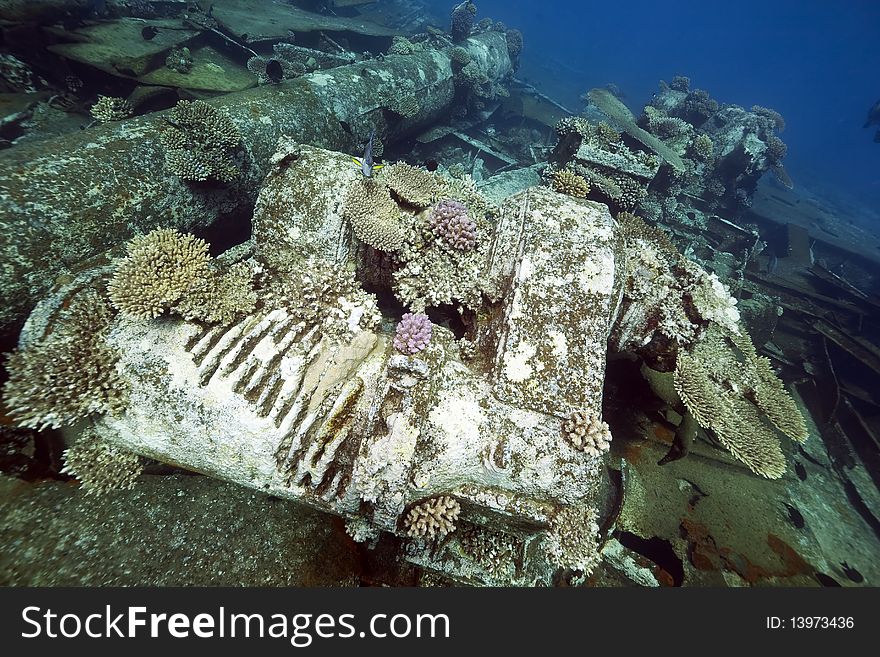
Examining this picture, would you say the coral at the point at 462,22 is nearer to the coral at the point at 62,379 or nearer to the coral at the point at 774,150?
the coral at the point at 774,150

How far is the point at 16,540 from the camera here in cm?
284

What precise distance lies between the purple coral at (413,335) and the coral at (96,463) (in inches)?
98.4

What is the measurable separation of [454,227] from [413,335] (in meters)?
1.43

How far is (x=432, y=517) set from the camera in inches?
114

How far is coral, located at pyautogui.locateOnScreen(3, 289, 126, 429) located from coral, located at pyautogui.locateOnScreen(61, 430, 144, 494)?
0.29 meters

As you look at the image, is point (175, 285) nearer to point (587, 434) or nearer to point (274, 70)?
point (587, 434)

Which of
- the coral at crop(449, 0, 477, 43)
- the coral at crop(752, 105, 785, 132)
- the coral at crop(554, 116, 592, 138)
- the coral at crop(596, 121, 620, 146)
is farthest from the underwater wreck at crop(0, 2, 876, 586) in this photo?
the coral at crop(752, 105, 785, 132)

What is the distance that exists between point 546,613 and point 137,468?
3682 millimetres

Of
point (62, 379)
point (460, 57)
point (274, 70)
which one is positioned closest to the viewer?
point (62, 379)

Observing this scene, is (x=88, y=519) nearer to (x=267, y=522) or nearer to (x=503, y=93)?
(x=267, y=522)

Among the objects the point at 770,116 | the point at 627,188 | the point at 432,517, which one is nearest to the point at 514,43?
the point at 770,116

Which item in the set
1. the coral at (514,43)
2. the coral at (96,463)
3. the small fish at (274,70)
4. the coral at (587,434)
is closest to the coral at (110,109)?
the small fish at (274,70)

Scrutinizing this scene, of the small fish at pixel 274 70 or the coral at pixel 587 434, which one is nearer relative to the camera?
the coral at pixel 587 434

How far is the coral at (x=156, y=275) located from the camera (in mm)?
2889
